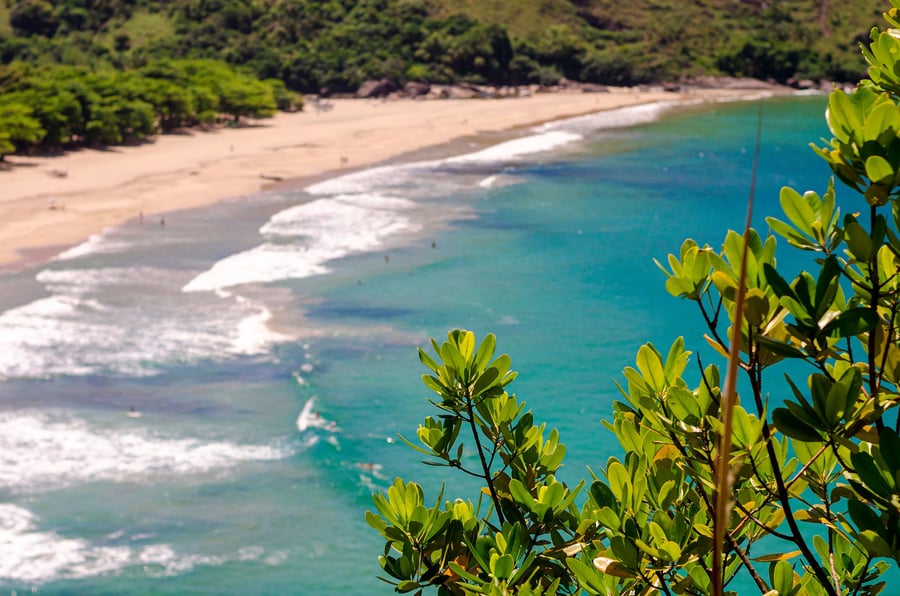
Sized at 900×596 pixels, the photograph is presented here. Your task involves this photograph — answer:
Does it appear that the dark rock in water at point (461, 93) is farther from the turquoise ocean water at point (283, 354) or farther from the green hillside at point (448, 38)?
the turquoise ocean water at point (283, 354)

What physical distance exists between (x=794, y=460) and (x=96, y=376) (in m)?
22.8

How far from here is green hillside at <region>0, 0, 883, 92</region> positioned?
101 m

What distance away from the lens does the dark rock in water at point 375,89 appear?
9975 cm

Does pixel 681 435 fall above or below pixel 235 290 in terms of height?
above

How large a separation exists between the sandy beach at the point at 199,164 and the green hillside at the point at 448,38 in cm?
1588

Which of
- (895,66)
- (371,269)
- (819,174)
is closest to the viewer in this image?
(895,66)

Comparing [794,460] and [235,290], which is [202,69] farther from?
[794,460]

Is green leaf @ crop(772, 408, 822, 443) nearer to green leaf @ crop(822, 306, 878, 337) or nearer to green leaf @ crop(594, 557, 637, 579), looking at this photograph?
green leaf @ crop(822, 306, 878, 337)

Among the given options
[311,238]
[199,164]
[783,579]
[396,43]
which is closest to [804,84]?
[396,43]

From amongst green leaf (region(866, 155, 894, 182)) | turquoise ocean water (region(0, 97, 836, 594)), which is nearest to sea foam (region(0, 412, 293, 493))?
turquoise ocean water (region(0, 97, 836, 594))

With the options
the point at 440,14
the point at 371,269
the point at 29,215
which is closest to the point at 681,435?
the point at 371,269

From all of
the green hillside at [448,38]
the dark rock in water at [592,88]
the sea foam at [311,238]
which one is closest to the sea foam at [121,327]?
the sea foam at [311,238]

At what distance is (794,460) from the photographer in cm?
352

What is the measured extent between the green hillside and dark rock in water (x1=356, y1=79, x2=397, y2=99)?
1.06m
